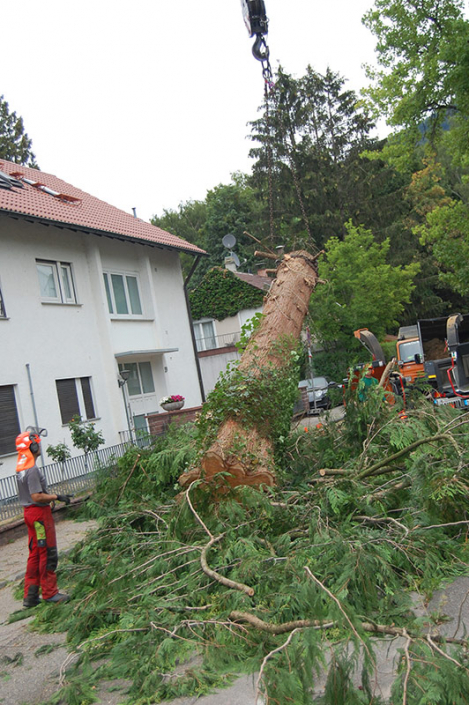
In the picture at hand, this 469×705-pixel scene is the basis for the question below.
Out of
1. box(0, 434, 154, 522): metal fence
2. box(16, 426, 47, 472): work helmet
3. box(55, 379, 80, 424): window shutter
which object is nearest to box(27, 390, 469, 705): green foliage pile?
box(16, 426, 47, 472): work helmet

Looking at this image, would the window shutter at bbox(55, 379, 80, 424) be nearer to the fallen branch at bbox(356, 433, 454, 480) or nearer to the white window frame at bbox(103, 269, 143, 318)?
the white window frame at bbox(103, 269, 143, 318)

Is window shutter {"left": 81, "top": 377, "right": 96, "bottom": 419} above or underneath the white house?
underneath

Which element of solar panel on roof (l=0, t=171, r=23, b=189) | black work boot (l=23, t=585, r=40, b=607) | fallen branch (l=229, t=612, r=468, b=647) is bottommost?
black work boot (l=23, t=585, r=40, b=607)

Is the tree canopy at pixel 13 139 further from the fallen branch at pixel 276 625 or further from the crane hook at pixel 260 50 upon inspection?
the fallen branch at pixel 276 625

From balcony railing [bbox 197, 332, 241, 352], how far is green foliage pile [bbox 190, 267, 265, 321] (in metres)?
1.13

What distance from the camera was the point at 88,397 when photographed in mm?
16781

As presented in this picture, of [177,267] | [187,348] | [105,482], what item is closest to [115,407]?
[187,348]

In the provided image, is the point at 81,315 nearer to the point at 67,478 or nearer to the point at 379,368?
the point at 67,478

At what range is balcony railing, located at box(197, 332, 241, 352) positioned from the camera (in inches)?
1357

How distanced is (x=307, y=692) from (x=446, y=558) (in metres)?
2.31

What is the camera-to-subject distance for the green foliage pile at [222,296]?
34.8 meters

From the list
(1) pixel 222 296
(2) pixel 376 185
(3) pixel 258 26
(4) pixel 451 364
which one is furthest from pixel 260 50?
(2) pixel 376 185

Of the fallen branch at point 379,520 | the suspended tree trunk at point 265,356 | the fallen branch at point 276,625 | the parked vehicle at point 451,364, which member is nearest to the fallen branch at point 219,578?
the fallen branch at point 276,625

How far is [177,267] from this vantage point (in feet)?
71.5
